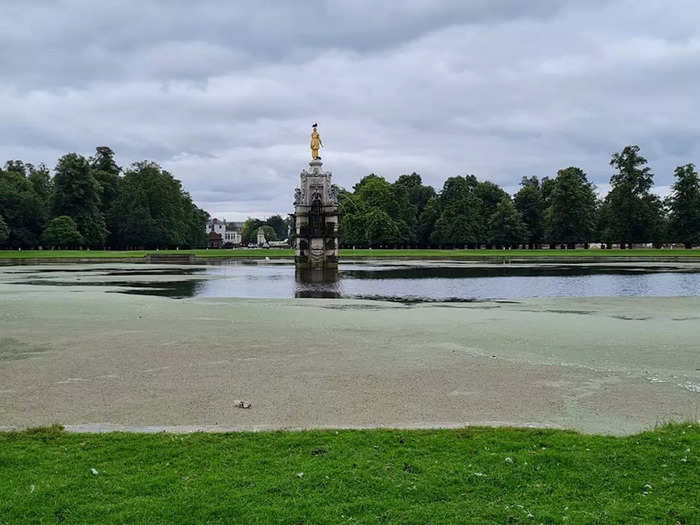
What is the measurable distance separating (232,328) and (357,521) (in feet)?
38.1

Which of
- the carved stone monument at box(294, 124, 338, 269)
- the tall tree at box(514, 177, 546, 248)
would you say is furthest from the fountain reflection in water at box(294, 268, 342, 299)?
the tall tree at box(514, 177, 546, 248)

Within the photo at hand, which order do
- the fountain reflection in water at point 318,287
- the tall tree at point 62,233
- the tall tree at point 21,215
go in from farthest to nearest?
the tall tree at point 21,215 < the tall tree at point 62,233 < the fountain reflection in water at point 318,287

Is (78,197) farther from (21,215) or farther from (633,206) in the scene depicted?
(633,206)

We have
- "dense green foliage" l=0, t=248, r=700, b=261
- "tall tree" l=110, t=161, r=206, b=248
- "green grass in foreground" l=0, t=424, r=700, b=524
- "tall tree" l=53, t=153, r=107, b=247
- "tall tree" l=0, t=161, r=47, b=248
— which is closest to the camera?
"green grass in foreground" l=0, t=424, r=700, b=524

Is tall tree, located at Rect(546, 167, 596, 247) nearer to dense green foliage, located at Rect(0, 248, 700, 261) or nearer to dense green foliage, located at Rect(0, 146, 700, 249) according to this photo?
dense green foliage, located at Rect(0, 146, 700, 249)

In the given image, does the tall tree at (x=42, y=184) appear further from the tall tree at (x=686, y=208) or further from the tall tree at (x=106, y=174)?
the tall tree at (x=686, y=208)

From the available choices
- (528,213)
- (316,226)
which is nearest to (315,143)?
(316,226)

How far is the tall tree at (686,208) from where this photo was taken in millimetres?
93125

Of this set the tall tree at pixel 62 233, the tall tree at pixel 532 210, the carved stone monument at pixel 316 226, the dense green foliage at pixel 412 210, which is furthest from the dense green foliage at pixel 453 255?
the tall tree at pixel 532 210

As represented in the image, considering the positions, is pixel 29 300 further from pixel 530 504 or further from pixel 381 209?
pixel 381 209

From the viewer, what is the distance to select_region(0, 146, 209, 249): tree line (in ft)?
313

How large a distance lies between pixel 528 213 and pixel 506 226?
11414 millimetres

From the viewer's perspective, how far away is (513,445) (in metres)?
6.22

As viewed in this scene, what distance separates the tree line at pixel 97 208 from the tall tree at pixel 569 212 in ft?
215
